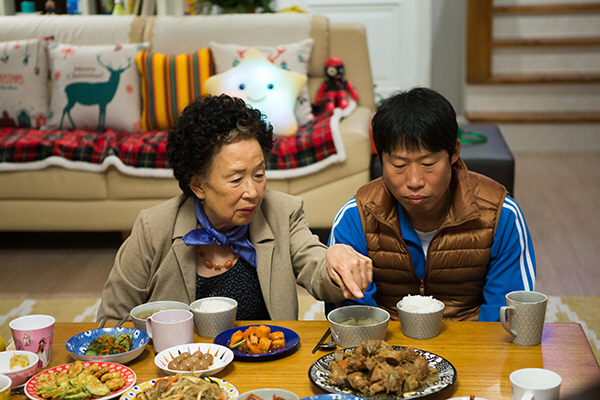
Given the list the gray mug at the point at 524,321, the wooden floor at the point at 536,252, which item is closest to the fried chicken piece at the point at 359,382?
the gray mug at the point at 524,321

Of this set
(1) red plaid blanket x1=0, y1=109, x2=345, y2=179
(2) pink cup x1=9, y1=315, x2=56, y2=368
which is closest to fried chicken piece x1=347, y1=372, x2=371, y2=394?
(2) pink cup x1=9, y1=315, x2=56, y2=368

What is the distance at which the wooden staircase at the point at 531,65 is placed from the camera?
566 centimetres

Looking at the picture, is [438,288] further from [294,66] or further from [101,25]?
[101,25]

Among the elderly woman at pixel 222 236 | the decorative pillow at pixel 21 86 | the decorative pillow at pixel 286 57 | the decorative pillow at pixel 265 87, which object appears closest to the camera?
the elderly woman at pixel 222 236

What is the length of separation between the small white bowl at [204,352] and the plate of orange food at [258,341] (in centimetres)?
3

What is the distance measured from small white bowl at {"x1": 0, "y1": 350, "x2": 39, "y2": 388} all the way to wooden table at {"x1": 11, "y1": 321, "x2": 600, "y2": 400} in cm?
3

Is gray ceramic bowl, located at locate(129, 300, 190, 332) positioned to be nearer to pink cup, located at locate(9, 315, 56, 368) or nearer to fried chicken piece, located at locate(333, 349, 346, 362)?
pink cup, located at locate(9, 315, 56, 368)

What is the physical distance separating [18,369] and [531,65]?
5664 mm

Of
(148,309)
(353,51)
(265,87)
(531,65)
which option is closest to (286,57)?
(265,87)

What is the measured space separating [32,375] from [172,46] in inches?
114

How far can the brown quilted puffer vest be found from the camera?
4.79 feet

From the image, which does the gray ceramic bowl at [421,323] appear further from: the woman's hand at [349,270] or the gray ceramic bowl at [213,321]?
the gray ceramic bowl at [213,321]

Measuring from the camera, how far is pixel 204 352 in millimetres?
1098

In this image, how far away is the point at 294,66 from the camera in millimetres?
3467
